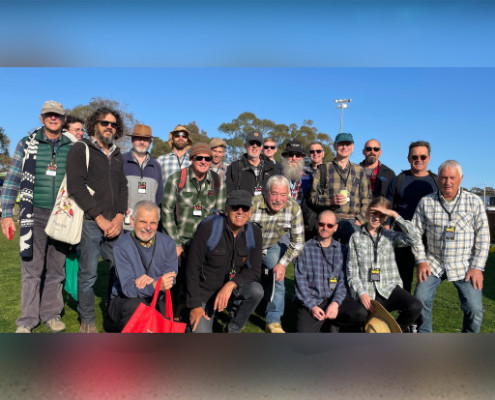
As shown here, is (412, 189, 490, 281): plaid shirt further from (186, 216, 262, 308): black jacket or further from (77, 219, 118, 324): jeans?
→ (77, 219, 118, 324): jeans

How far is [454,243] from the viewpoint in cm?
294

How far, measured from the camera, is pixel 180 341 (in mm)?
750

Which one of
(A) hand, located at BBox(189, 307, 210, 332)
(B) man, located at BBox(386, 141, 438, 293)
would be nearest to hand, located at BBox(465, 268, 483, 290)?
(B) man, located at BBox(386, 141, 438, 293)

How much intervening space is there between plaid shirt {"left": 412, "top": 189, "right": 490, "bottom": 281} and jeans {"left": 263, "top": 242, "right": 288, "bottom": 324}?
1249 millimetres

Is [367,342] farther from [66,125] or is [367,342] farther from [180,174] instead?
[66,125]

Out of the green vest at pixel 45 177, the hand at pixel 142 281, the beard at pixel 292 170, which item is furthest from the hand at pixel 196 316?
the beard at pixel 292 170

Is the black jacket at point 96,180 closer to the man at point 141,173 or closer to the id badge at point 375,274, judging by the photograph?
Answer: the man at point 141,173

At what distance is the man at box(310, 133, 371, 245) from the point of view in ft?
11.8

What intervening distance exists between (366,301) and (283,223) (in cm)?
101

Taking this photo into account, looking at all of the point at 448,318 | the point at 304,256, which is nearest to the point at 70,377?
the point at 304,256

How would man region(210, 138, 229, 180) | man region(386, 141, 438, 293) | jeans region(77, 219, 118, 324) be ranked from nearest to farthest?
jeans region(77, 219, 118, 324)
man region(386, 141, 438, 293)
man region(210, 138, 229, 180)

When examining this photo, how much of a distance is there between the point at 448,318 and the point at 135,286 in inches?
141

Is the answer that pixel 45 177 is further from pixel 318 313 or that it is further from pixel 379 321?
pixel 379 321

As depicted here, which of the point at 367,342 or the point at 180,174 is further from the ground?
the point at 180,174
